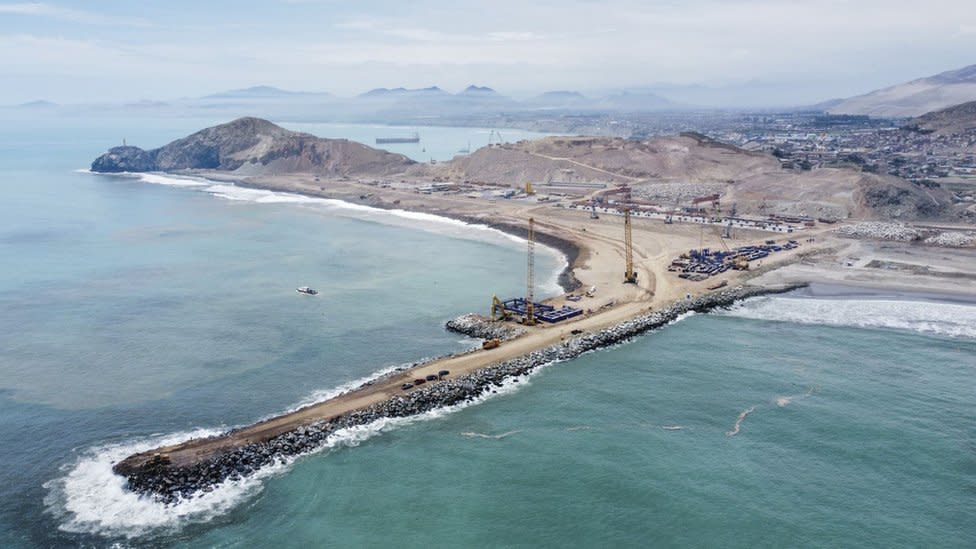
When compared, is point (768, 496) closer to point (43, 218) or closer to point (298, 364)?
point (298, 364)

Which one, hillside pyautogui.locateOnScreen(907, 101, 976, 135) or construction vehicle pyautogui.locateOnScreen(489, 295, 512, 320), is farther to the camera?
hillside pyautogui.locateOnScreen(907, 101, 976, 135)

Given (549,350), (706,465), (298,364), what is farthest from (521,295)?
(706,465)

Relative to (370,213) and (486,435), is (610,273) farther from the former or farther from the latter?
(370,213)

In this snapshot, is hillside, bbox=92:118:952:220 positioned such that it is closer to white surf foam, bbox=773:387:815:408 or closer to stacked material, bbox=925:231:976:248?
stacked material, bbox=925:231:976:248

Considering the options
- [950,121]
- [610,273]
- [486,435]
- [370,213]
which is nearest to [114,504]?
[486,435]

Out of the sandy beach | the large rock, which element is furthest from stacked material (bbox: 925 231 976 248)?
the large rock

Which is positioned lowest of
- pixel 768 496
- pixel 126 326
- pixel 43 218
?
pixel 768 496

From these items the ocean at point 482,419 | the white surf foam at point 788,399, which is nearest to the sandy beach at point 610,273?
the ocean at point 482,419
